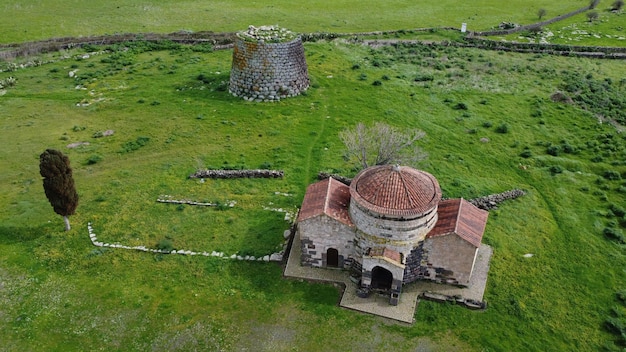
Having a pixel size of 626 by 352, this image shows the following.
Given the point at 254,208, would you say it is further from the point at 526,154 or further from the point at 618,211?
the point at 618,211

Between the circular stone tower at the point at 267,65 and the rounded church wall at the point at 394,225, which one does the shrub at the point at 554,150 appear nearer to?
the rounded church wall at the point at 394,225

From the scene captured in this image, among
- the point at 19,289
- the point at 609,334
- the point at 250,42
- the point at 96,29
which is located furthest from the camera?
the point at 96,29

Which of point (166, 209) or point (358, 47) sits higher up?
point (358, 47)

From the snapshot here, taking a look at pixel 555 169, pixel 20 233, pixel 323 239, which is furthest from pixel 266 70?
pixel 555 169

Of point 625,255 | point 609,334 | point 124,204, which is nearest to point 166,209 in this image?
point 124,204

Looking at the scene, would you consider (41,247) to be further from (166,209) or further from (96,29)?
(96,29)

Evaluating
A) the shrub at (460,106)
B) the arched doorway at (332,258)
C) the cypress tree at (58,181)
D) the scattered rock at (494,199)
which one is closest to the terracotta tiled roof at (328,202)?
the arched doorway at (332,258)
